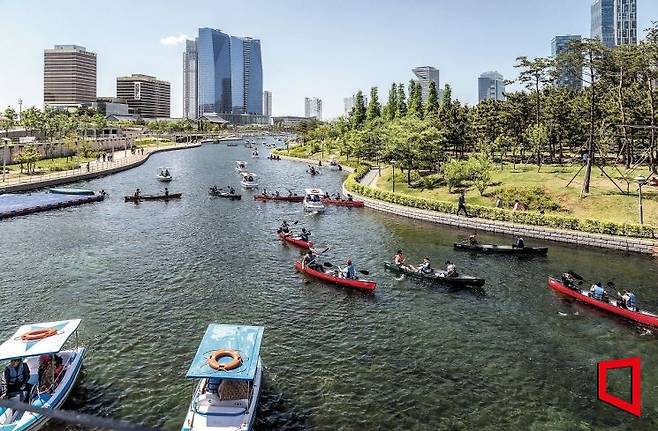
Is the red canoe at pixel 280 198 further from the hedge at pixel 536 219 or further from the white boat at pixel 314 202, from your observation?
the hedge at pixel 536 219

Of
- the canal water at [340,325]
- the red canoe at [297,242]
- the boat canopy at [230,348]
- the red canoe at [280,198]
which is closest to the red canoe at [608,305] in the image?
the canal water at [340,325]

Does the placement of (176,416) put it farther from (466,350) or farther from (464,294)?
(464,294)

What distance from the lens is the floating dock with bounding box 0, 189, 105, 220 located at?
194 ft

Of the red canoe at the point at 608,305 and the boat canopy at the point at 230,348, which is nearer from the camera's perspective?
the boat canopy at the point at 230,348

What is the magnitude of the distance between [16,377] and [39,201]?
52307 millimetres

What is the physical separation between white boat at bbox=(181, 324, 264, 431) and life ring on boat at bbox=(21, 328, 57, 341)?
6.87 meters

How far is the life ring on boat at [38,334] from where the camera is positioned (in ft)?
69.6

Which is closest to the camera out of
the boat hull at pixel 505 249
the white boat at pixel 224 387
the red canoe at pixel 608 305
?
the white boat at pixel 224 387

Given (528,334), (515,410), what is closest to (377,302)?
(528,334)

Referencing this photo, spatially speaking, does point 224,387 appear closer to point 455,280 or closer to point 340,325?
point 340,325

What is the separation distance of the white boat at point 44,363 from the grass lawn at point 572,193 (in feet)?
159

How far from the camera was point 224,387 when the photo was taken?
63.3 feet

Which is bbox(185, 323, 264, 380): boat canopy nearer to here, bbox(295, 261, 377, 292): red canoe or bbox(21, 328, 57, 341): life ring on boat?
bbox(21, 328, 57, 341): life ring on boat

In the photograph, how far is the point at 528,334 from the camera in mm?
28312
